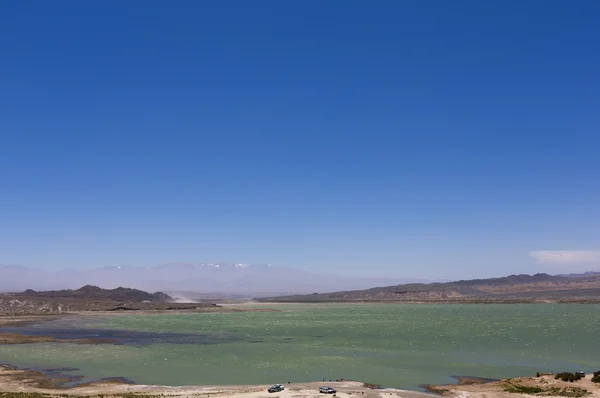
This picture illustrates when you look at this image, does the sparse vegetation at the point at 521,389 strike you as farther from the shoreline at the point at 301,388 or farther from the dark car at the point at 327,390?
the dark car at the point at 327,390

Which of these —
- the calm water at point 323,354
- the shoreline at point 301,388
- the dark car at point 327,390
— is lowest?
the calm water at point 323,354

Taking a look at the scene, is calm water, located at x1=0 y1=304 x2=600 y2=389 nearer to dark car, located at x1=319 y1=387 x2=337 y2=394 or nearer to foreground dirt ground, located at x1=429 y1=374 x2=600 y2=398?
foreground dirt ground, located at x1=429 y1=374 x2=600 y2=398

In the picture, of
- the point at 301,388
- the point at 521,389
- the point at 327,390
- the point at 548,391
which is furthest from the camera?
the point at 301,388

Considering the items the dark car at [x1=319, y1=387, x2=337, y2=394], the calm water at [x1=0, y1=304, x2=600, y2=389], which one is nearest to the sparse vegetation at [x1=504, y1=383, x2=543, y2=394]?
the calm water at [x1=0, y1=304, x2=600, y2=389]

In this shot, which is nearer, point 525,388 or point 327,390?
point 327,390

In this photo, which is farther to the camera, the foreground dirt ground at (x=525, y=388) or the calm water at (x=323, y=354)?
the calm water at (x=323, y=354)

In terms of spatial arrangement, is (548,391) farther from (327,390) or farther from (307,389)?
(307,389)

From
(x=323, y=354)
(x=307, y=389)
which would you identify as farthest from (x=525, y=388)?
(x=323, y=354)

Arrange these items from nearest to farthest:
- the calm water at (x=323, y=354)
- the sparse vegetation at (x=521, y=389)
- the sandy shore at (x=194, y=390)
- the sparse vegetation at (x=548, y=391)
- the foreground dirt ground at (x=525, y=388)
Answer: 1. the sparse vegetation at (x=548, y=391)
2. the foreground dirt ground at (x=525, y=388)
3. the sandy shore at (x=194, y=390)
4. the sparse vegetation at (x=521, y=389)
5. the calm water at (x=323, y=354)

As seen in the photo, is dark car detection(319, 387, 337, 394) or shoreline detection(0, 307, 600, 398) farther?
shoreline detection(0, 307, 600, 398)

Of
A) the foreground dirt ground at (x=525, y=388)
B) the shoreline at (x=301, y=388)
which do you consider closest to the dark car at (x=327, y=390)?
the shoreline at (x=301, y=388)

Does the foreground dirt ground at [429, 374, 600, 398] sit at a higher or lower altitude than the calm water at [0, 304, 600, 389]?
higher

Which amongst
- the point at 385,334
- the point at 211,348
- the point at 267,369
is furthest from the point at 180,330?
the point at 267,369
